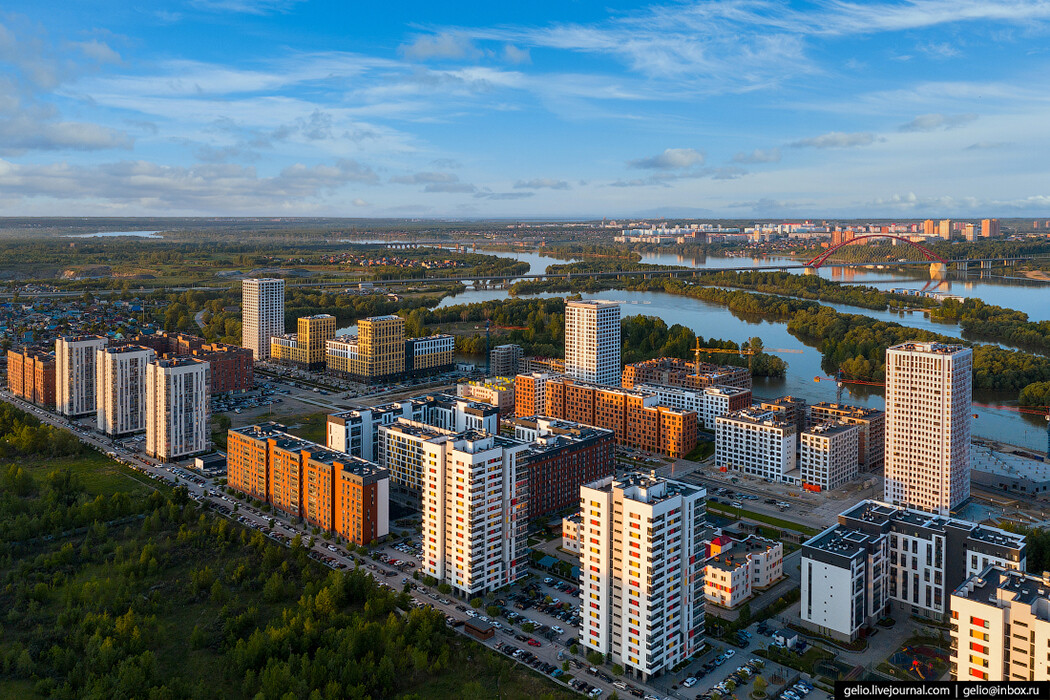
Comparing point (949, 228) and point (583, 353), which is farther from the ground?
point (949, 228)

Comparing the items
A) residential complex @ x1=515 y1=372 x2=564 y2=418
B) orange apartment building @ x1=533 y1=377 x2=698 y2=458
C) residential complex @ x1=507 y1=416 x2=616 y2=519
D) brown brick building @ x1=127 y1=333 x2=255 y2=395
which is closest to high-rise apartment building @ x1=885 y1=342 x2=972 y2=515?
orange apartment building @ x1=533 y1=377 x2=698 y2=458

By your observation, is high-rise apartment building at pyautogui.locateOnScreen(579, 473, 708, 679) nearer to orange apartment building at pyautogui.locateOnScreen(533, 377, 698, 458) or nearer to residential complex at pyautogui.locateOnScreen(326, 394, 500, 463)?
residential complex at pyautogui.locateOnScreen(326, 394, 500, 463)

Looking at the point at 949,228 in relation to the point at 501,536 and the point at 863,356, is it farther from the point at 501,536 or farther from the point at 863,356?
the point at 501,536

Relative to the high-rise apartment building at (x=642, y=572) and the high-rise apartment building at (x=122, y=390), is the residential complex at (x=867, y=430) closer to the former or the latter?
the high-rise apartment building at (x=642, y=572)

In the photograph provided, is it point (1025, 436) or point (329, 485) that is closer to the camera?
point (329, 485)

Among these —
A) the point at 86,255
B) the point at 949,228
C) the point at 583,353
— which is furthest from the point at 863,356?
the point at 949,228

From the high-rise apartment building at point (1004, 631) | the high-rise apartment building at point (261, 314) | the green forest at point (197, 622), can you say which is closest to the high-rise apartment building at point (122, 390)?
the green forest at point (197, 622)
